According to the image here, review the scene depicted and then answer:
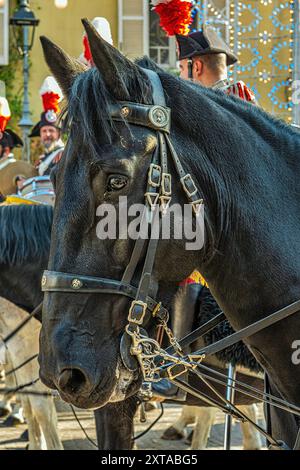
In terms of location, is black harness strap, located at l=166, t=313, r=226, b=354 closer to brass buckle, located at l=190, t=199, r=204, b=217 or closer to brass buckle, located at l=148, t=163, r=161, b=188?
brass buckle, located at l=190, t=199, r=204, b=217

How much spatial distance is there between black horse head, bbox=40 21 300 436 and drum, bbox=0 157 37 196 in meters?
5.92

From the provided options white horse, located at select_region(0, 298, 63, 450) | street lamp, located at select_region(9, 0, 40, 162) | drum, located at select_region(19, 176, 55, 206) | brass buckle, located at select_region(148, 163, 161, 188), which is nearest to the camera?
brass buckle, located at select_region(148, 163, 161, 188)

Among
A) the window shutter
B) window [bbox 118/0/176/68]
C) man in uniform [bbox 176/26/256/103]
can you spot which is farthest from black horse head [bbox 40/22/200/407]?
the window shutter

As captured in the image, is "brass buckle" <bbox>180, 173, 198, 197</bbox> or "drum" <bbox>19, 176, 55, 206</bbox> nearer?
"brass buckle" <bbox>180, 173, 198, 197</bbox>

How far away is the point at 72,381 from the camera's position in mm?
2617

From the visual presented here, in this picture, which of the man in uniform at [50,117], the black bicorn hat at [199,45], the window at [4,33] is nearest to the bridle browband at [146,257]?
the black bicorn hat at [199,45]

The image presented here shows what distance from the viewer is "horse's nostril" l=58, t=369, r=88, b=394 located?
8.50 feet

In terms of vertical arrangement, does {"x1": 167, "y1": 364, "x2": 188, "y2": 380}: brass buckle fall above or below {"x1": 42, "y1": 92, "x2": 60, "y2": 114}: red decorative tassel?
below

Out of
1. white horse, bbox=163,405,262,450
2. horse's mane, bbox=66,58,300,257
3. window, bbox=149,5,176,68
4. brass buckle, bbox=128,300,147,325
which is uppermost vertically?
window, bbox=149,5,176,68

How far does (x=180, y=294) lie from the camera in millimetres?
4984

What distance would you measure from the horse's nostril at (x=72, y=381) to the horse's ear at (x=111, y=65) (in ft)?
2.74

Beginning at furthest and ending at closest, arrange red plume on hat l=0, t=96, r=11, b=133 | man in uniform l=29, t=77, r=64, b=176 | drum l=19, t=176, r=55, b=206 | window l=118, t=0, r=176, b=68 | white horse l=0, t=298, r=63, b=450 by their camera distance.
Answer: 1. window l=118, t=0, r=176, b=68
2. man in uniform l=29, t=77, r=64, b=176
3. red plume on hat l=0, t=96, r=11, b=133
4. drum l=19, t=176, r=55, b=206
5. white horse l=0, t=298, r=63, b=450

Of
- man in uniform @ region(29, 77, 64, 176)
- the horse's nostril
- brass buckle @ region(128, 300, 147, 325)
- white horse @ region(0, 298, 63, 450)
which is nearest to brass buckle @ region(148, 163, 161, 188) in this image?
brass buckle @ region(128, 300, 147, 325)
